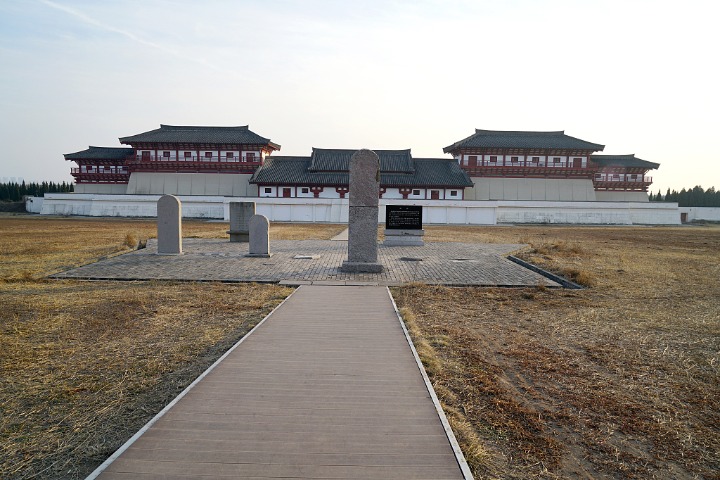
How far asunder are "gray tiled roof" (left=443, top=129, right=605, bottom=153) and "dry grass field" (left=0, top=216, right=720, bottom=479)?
136 ft

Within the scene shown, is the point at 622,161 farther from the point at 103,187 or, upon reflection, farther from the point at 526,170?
the point at 103,187

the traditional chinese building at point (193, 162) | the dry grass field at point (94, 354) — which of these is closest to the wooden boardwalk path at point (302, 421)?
the dry grass field at point (94, 354)

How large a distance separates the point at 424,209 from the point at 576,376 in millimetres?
36557

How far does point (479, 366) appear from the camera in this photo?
547 cm

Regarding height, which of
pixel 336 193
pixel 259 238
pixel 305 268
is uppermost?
pixel 336 193

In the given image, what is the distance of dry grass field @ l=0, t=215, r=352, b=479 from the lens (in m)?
3.64

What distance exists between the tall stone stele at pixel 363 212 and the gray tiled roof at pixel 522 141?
1591 inches

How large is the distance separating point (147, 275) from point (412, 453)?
991 centimetres

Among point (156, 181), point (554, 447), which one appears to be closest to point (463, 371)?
point (554, 447)

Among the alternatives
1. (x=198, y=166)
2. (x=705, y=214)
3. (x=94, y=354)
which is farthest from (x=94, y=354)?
(x=705, y=214)

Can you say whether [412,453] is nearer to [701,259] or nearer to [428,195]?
[701,259]

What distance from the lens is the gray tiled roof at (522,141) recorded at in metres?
49.8

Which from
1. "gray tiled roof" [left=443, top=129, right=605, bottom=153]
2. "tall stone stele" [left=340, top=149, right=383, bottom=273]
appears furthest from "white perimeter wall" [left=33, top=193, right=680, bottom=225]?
"tall stone stele" [left=340, top=149, right=383, bottom=273]

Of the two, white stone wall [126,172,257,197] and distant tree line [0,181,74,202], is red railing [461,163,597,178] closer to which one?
white stone wall [126,172,257,197]
